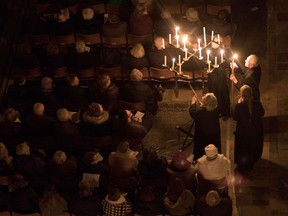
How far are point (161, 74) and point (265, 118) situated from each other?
7.44 ft

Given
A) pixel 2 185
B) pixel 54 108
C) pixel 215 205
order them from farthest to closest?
pixel 54 108 → pixel 2 185 → pixel 215 205

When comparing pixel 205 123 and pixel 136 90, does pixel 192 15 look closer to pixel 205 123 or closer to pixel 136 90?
pixel 136 90

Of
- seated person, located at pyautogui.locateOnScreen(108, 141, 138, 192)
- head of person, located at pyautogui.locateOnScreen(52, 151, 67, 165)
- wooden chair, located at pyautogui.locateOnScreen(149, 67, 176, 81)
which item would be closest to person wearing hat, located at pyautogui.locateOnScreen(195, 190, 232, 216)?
seated person, located at pyautogui.locateOnScreen(108, 141, 138, 192)

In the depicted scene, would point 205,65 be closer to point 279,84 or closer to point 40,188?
point 279,84

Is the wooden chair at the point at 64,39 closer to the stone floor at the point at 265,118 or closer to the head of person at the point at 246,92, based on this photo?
the stone floor at the point at 265,118

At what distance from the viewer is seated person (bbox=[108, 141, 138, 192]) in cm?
1404

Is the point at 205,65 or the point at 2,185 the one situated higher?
the point at 205,65

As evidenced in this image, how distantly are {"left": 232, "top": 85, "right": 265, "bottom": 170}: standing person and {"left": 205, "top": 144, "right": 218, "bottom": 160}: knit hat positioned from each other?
117 centimetres

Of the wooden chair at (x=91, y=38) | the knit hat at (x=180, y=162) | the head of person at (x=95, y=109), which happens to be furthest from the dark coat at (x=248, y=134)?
the wooden chair at (x=91, y=38)

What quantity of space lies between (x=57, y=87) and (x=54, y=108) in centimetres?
84

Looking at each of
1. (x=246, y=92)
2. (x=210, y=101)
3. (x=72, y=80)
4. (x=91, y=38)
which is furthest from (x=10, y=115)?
(x=246, y=92)

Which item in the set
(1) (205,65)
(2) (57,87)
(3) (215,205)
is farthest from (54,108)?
(3) (215,205)

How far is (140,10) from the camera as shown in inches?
632

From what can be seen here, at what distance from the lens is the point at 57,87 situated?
16.2m
